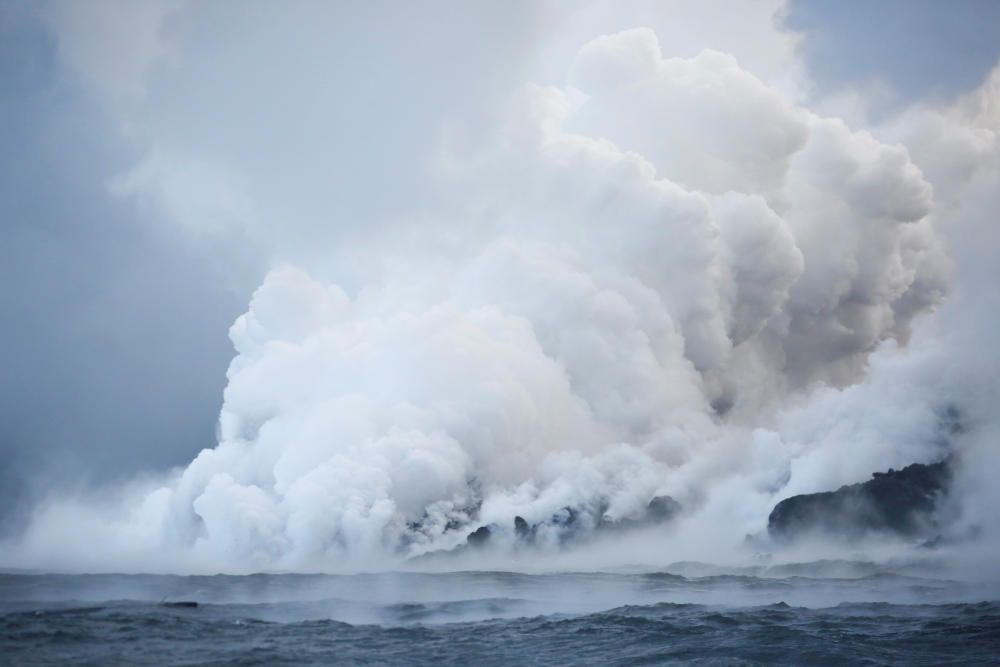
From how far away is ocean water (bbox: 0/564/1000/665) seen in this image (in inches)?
1925

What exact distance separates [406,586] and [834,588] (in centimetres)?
4801

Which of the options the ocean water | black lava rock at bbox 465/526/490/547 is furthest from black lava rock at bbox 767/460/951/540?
black lava rock at bbox 465/526/490/547

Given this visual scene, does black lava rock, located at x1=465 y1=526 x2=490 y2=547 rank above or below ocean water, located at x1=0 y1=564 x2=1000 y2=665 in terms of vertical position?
above

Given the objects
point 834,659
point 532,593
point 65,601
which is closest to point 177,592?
point 65,601

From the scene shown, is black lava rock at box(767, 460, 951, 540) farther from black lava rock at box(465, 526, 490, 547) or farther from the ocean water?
black lava rock at box(465, 526, 490, 547)

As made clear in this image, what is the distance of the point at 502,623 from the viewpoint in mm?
64938

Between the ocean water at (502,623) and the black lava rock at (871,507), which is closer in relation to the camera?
the ocean water at (502,623)

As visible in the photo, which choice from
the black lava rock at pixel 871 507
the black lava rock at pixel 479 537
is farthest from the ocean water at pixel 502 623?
the black lava rock at pixel 479 537

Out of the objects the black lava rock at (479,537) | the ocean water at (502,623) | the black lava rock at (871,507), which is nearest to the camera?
the ocean water at (502,623)

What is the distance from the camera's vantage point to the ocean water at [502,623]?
48.9 meters

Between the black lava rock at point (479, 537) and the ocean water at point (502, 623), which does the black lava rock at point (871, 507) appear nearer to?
the ocean water at point (502, 623)

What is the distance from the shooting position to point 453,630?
61188 mm

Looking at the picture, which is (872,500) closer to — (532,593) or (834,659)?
(532,593)

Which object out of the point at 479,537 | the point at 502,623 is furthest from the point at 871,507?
the point at 502,623
